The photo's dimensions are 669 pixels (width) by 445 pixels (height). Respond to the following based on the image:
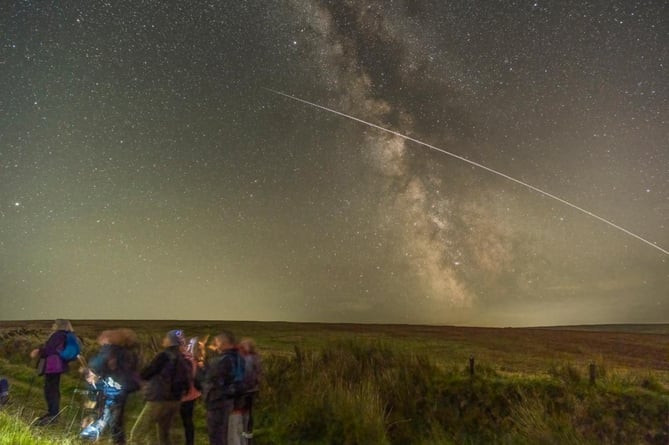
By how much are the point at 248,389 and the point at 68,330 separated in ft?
12.1

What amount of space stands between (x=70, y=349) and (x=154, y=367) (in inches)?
131

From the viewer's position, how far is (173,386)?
7641 mm

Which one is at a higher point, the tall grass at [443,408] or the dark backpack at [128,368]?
the dark backpack at [128,368]

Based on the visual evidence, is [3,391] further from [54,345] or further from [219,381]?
[219,381]

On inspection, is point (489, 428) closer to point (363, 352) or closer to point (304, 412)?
point (304, 412)

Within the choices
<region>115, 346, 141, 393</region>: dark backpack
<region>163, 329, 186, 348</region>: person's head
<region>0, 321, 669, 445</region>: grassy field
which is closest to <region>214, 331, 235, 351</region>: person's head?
<region>163, 329, 186, 348</region>: person's head

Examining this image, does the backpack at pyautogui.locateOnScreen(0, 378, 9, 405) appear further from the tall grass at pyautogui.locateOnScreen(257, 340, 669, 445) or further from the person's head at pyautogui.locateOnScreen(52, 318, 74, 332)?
the tall grass at pyautogui.locateOnScreen(257, 340, 669, 445)

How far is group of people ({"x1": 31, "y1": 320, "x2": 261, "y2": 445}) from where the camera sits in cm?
762

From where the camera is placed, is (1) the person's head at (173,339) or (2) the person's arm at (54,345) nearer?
(1) the person's head at (173,339)

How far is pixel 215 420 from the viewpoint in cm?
791

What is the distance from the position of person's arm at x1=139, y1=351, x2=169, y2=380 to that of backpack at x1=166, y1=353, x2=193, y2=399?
79 millimetres

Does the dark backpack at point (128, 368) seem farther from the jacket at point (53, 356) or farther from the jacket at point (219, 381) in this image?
the jacket at point (53, 356)

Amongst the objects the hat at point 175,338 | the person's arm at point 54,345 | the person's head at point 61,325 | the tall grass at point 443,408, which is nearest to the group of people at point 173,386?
the hat at point 175,338

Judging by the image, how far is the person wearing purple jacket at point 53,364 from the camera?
32.7 feet
